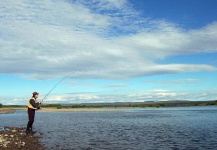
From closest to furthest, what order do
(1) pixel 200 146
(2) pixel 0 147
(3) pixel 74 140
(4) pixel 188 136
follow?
1. (2) pixel 0 147
2. (1) pixel 200 146
3. (3) pixel 74 140
4. (4) pixel 188 136

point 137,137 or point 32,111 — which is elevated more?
point 32,111

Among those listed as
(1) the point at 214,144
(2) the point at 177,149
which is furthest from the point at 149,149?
(1) the point at 214,144

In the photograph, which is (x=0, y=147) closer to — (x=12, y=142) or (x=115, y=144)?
(x=12, y=142)

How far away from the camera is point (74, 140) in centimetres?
2083

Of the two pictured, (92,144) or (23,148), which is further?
(92,144)

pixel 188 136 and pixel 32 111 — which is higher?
pixel 32 111

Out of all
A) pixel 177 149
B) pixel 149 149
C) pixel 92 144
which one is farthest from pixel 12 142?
pixel 177 149

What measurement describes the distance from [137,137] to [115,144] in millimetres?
3509

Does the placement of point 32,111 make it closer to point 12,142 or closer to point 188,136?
point 12,142

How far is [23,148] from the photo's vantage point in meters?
16.8

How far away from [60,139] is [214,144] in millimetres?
10281

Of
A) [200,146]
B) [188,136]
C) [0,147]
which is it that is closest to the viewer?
[0,147]

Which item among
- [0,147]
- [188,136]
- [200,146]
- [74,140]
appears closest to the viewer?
[0,147]

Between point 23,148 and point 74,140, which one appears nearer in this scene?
point 23,148
